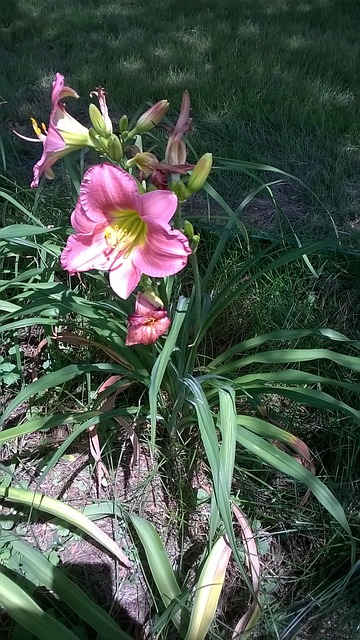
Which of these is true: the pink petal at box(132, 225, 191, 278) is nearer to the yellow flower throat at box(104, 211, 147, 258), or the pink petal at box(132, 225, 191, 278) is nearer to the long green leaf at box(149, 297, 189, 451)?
the yellow flower throat at box(104, 211, 147, 258)

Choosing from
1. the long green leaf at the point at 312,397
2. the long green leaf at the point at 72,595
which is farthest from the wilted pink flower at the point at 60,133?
the long green leaf at the point at 72,595

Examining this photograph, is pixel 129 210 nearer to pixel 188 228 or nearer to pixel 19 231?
pixel 188 228

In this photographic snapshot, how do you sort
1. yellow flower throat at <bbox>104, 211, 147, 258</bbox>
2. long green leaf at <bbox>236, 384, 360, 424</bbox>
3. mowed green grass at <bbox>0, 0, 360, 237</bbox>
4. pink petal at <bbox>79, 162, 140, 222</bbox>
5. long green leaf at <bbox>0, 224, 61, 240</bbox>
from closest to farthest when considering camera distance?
pink petal at <bbox>79, 162, 140, 222</bbox>
yellow flower throat at <bbox>104, 211, 147, 258</bbox>
long green leaf at <bbox>236, 384, 360, 424</bbox>
long green leaf at <bbox>0, 224, 61, 240</bbox>
mowed green grass at <bbox>0, 0, 360, 237</bbox>

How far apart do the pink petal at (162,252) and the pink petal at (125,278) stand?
19 mm

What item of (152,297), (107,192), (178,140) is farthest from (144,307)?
(178,140)

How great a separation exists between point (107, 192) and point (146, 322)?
0.29 metres

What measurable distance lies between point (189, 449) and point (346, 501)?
470 mm

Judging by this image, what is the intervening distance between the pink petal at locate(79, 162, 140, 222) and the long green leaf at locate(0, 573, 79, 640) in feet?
2.63

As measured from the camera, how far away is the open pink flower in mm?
1089

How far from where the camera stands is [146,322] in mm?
1227

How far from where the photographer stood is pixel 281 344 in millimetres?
1892

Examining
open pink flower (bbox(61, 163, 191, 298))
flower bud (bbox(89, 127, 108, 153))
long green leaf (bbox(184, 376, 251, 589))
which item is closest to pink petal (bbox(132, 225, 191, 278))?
open pink flower (bbox(61, 163, 191, 298))

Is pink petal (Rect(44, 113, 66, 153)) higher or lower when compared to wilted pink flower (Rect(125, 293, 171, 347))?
higher

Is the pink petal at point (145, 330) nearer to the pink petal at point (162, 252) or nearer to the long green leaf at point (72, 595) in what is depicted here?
the pink petal at point (162, 252)
